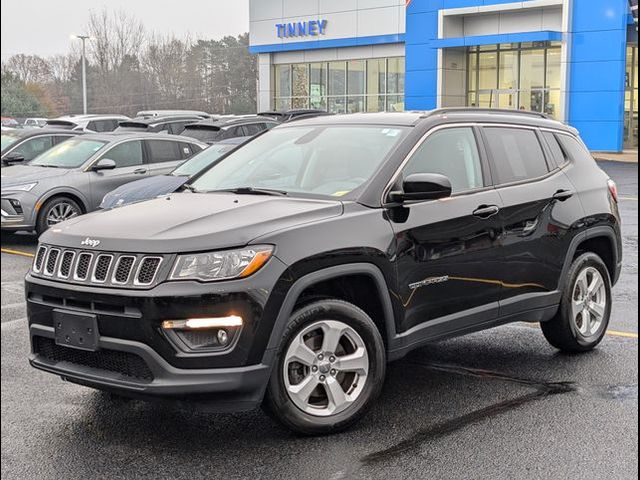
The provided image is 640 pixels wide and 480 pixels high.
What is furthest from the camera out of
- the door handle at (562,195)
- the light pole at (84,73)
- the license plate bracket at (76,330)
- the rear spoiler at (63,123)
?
the rear spoiler at (63,123)

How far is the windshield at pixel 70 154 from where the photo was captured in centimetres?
1295

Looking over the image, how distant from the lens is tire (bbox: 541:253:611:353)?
6.23m

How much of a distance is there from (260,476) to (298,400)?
0.53m

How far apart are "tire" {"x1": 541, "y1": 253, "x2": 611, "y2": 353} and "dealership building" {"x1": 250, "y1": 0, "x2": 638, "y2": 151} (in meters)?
26.5

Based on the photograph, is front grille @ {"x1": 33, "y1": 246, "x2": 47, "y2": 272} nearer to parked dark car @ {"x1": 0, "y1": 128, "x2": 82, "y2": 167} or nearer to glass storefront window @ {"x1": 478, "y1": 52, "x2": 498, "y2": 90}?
parked dark car @ {"x1": 0, "y1": 128, "x2": 82, "y2": 167}

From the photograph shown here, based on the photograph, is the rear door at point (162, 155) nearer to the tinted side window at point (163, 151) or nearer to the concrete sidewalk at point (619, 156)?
the tinted side window at point (163, 151)

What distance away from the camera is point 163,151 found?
1381 cm

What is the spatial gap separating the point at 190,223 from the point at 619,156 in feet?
105

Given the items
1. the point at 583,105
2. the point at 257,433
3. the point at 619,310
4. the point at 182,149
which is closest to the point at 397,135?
the point at 257,433

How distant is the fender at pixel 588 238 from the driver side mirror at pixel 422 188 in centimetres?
156

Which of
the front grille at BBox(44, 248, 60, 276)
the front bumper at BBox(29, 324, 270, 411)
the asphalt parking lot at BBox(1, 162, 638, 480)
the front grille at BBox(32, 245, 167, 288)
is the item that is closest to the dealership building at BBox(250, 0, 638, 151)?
the asphalt parking lot at BBox(1, 162, 638, 480)

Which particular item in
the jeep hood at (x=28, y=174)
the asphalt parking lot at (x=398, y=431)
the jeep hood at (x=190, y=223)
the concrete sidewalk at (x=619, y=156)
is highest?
the jeep hood at (x=190, y=223)

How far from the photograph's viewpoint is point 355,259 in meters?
4.71

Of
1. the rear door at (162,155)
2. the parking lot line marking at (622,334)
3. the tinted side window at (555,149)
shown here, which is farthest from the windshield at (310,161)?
the rear door at (162,155)
